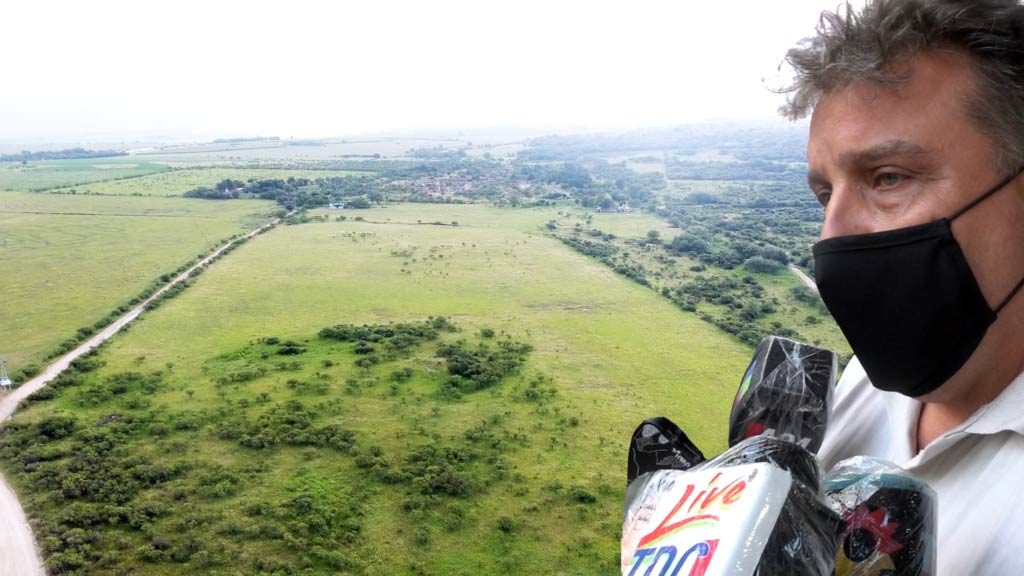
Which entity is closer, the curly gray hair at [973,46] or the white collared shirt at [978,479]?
the white collared shirt at [978,479]

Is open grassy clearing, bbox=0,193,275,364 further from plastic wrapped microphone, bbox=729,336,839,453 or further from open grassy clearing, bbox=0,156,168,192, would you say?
plastic wrapped microphone, bbox=729,336,839,453

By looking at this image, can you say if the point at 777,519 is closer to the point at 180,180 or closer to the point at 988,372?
the point at 988,372

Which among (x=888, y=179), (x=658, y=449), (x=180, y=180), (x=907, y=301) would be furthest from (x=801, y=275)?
(x=180, y=180)

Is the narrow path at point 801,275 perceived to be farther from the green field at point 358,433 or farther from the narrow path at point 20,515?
the narrow path at point 20,515

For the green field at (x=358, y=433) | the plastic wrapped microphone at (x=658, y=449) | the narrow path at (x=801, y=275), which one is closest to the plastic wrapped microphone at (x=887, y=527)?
the plastic wrapped microphone at (x=658, y=449)

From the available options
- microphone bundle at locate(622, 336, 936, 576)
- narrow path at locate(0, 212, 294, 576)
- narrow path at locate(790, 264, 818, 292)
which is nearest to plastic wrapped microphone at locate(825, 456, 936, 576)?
microphone bundle at locate(622, 336, 936, 576)

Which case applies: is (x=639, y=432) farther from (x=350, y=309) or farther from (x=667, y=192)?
(x=667, y=192)
